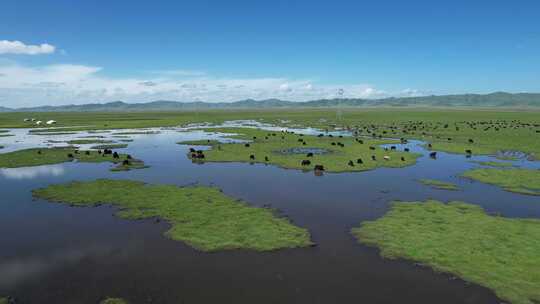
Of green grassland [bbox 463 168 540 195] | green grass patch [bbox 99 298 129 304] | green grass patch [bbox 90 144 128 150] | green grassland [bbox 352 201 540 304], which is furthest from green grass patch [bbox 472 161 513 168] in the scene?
green grass patch [bbox 90 144 128 150]

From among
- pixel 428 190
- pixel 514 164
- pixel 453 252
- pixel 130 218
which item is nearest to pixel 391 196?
pixel 428 190

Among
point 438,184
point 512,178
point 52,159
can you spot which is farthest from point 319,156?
point 52,159

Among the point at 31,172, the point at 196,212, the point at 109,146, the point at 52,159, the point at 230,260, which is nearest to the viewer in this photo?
the point at 230,260

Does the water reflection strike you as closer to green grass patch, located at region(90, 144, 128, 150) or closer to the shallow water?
the shallow water

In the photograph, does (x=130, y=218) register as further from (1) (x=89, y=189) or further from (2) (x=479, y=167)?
(2) (x=479, y=167)

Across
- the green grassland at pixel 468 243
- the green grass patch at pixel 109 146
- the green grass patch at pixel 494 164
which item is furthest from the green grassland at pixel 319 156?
the green grass patch at pixel 109 146

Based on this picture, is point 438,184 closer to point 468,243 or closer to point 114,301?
point 468,243

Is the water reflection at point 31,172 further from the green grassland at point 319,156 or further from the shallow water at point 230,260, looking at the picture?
the green grassland at point 319,156
